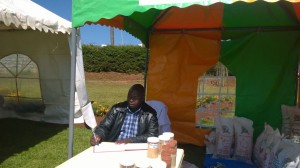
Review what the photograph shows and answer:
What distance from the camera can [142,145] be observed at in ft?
10.1

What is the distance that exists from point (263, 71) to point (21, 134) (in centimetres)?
507

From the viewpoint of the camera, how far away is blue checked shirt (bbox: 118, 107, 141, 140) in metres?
3.72

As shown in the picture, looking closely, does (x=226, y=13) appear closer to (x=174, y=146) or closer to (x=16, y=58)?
(x=174, y=146)

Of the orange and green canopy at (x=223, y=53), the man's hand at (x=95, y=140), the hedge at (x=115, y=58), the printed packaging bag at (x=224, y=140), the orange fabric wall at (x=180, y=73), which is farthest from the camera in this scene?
the hedge at (x=115, y=58)

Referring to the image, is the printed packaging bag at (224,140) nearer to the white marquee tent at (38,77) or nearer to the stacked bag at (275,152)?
the stacked bag at (275,152)

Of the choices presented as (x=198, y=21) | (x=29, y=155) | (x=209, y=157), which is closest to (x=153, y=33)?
(x=198, y=21)

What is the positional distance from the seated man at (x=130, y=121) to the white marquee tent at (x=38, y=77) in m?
3.71

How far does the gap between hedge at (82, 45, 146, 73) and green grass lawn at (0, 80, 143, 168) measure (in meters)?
15.7

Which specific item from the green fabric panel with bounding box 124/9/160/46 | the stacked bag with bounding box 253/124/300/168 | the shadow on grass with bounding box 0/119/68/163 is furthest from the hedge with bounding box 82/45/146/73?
the stacked bag with bounding box 253/124/300/168

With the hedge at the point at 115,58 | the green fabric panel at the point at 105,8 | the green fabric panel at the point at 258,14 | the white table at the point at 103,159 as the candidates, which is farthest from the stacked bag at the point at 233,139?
the hedge at the point at 115,58

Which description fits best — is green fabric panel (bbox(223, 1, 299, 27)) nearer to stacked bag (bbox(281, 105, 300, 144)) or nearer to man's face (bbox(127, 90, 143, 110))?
stacked bag (bbox(281, 105, 300, 144))

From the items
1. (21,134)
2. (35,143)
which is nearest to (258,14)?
(35,143)

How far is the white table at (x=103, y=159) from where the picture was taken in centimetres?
257

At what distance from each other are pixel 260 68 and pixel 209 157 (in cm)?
193
